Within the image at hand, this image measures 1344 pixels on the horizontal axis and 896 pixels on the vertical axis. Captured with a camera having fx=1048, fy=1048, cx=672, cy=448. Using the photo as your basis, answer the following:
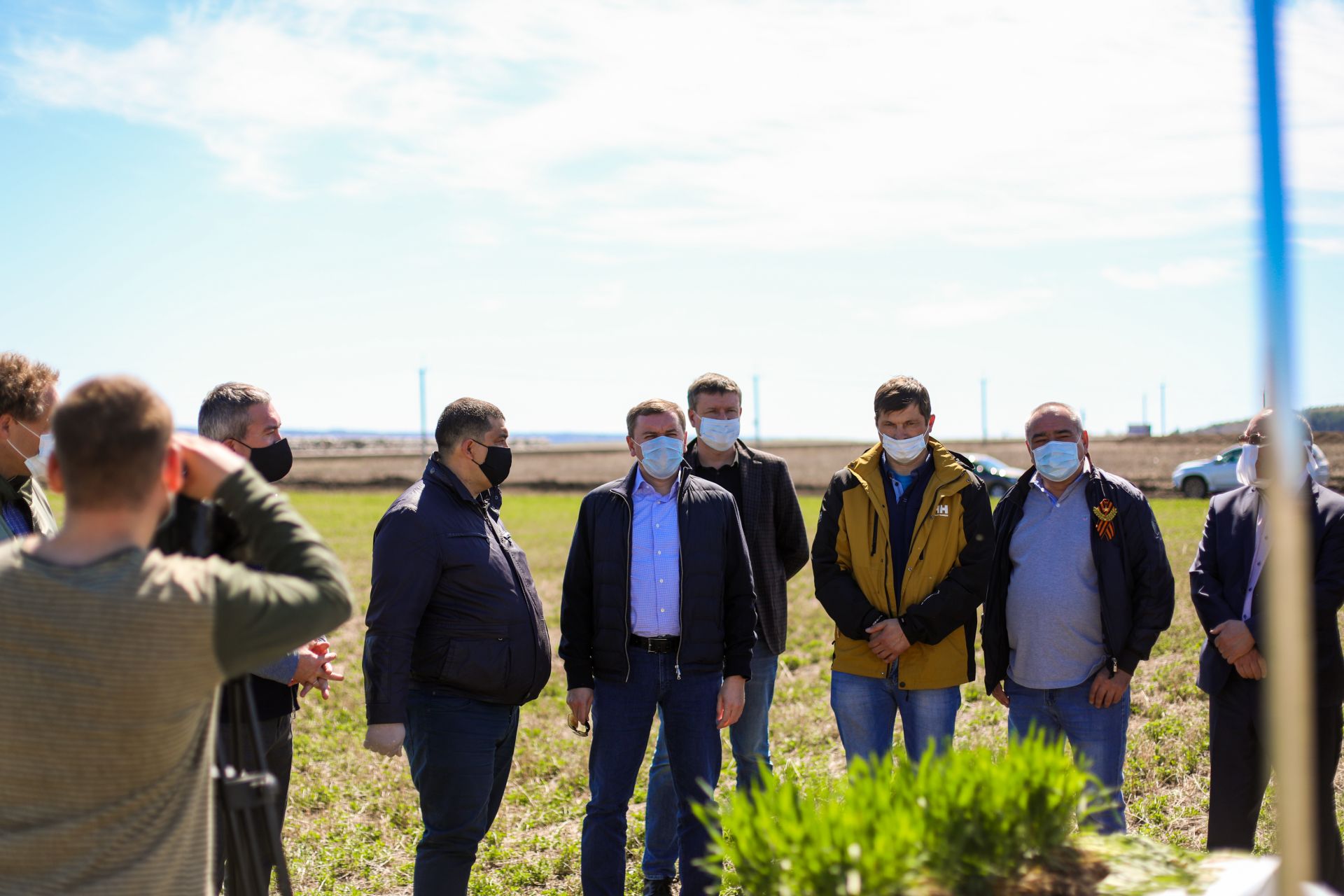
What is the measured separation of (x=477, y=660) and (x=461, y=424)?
3.19 feet

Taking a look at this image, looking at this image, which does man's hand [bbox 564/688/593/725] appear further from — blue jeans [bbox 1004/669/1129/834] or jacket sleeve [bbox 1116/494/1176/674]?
jacket sleeve [bbox 1116/494/1176/674]

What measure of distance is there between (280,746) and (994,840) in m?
2.85

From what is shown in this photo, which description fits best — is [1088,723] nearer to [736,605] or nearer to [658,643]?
[736,605]

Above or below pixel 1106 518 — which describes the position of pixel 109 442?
above

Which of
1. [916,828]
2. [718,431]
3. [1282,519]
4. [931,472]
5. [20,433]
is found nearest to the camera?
[1282,519]

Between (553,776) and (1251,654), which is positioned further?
(553,776)

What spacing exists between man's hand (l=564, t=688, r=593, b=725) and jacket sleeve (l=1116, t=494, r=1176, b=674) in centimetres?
235

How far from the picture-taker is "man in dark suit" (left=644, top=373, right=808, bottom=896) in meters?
5.14

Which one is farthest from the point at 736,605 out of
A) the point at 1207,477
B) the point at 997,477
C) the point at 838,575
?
the point at 997,477

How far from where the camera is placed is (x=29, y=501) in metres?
3.79

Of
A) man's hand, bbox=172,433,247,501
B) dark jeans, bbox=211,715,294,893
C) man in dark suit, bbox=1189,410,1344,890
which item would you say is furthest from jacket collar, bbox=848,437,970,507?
man's hand, bbox=172,433,247,501

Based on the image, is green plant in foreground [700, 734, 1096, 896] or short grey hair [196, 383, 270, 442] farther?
short grey hair [196, 383, 270, 442]

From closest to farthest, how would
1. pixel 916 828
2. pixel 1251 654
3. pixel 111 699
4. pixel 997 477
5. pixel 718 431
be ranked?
pixel 111 699 → pixel 916 828 → pixel 1251 654 → pixel 718 431 → pixel 997 477

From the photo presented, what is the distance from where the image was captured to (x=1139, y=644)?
4.61m
